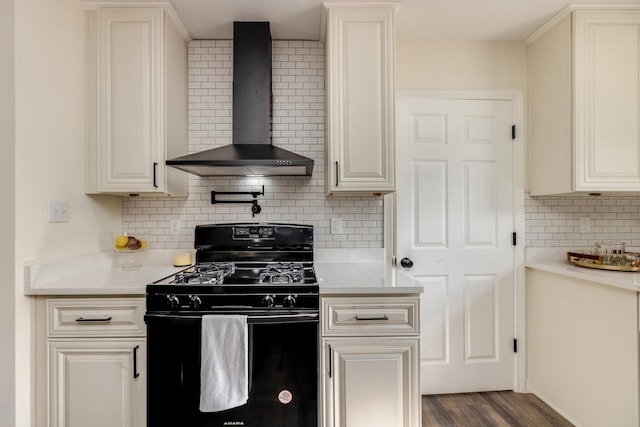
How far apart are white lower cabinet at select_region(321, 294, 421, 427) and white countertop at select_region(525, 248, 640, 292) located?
1.05 metres

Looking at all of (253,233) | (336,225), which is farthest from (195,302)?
(336,225)

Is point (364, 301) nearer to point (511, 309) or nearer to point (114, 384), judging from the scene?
point (114, 384)

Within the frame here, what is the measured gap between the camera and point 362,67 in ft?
6.50

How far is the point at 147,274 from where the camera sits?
189 cm

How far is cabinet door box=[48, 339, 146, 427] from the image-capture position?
61.8 inches

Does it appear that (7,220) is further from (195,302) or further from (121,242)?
(195,302)

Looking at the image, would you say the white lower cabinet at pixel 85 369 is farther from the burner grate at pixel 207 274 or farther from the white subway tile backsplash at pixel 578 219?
the white subway tile backsplash at pixel 578 219

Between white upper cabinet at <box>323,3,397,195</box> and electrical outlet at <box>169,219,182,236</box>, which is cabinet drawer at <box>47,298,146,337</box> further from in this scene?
white upper cabinet at <box>323,3,397,195</box>

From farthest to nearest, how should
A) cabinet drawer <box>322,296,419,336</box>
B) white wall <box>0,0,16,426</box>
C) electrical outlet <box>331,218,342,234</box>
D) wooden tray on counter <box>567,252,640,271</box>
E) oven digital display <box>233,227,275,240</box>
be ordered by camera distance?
electrical outlet <box>331,218,342,234</box>, oven digital display <box>233,227,275,240</box>, wooden tray on counter <box>567,252,640,271</box>, cabinet drawer <box>322,296,419,336</box>, white wall <box>0,0,16,426</box>

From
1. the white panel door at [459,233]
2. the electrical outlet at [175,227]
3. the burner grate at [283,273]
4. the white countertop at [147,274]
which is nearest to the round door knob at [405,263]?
the white panel door at [459,233]

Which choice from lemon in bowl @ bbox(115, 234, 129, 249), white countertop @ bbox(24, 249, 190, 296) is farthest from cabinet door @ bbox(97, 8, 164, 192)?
white countertop @ bbox(24, 249, 190, 296)

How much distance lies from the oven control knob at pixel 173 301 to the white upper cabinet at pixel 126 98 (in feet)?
2.39

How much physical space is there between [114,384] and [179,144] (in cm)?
141

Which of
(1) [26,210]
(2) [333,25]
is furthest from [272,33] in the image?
(1) [26,210]
